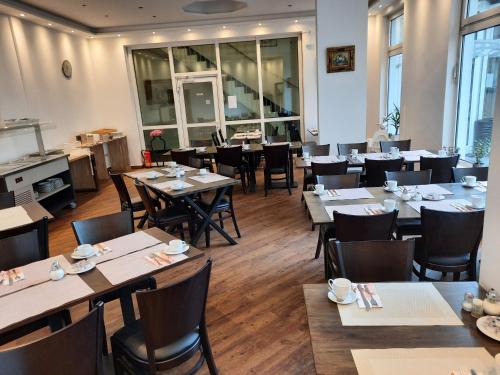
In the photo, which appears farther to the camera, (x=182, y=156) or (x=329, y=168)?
(x=182, y=156)

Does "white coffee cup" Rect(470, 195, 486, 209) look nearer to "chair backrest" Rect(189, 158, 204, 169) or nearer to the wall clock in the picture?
"chair backrest" Rect(189, 158, 204, 169)

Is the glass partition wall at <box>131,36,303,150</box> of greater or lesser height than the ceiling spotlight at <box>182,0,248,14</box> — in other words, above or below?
below

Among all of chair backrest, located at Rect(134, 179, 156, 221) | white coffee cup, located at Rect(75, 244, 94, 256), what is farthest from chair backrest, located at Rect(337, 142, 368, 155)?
white coffee cup, located at Rect(75, 244, 94, 256)

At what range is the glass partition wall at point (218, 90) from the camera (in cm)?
910

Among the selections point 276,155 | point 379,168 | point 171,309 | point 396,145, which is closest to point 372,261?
point 171,309

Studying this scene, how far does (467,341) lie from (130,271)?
1.56 meters

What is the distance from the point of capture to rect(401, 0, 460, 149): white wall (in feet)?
16.5

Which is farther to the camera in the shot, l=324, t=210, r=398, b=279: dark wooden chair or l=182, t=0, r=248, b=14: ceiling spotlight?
l=182, t=0, r=248, b=14: ceiling spotlight

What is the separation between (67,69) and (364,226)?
7.43 meters

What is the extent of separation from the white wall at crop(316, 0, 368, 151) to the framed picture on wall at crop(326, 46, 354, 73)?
63mm

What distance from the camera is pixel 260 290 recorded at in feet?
10.4

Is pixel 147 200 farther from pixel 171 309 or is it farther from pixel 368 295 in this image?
pixel 368 295

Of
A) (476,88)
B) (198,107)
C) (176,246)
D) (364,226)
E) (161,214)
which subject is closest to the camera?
(176,246)

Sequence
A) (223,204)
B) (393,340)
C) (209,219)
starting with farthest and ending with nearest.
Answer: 1. (223,204)
2. (209,219)
3. (393,340)
